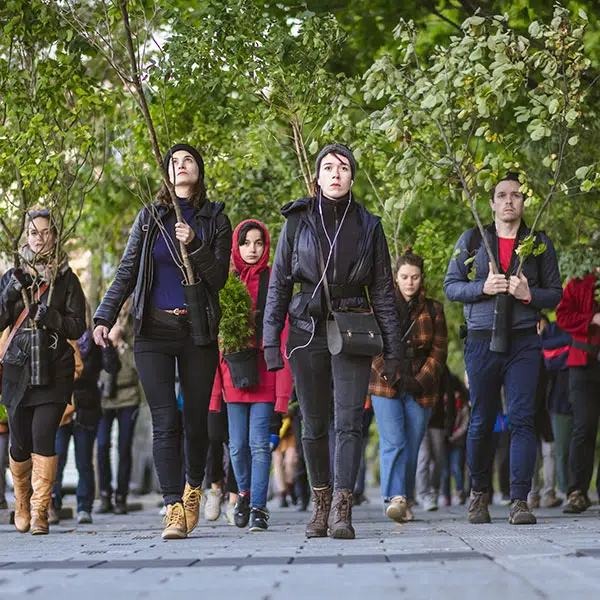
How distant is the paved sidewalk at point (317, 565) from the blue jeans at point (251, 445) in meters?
1.08

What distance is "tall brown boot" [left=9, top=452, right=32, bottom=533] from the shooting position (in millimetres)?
9820

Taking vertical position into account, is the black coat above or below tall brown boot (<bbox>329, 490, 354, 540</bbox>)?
above

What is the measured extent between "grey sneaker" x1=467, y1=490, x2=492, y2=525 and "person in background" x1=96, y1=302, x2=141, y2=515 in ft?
18.6

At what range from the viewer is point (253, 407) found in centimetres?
1012

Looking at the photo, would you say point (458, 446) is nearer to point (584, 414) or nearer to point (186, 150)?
point (584, 414)

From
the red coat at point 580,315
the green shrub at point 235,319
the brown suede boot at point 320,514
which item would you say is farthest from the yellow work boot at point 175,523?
the red coat at point 580,315

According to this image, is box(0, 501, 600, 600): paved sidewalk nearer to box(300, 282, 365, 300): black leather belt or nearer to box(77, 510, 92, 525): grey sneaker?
box(300, 282, 365, 300): black leather belt

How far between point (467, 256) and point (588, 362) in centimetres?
310

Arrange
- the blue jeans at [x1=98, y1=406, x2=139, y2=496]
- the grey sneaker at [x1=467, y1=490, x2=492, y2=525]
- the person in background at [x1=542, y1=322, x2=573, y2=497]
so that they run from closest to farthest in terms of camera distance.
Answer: the grey sneaker at [x1=467, y1=490, x2=492, y2=525], the person in background at [x1=542, y1=322, x2=573, y2=497], the blue jeans at [x1=98, y1=406, x2=139, y2=496]

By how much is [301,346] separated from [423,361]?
3.14 m

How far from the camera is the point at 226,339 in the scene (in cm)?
1012

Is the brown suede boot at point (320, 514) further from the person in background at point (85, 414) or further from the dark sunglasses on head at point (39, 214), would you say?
the person in background at point (85, 414)

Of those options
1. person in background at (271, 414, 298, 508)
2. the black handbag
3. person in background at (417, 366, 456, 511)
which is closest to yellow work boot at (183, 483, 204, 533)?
the black handbag

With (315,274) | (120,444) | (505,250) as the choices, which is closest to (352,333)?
(315,274)
